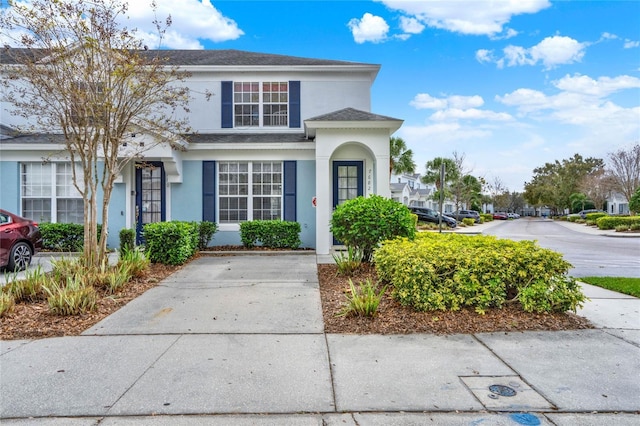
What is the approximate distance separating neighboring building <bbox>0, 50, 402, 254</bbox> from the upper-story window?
35 millimetres

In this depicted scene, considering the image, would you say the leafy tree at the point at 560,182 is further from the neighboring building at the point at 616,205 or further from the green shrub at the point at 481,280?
the green shrub at the point at 481,280

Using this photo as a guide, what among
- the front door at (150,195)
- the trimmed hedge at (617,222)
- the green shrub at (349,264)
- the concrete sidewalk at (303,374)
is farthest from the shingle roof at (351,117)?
the trimmed hedge at (617,222)

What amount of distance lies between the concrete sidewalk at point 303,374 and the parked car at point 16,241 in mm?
4633

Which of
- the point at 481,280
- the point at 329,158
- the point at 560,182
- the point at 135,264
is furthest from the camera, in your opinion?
the point at 560,182

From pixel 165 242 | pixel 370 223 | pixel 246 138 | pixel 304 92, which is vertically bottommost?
pixel 165 242

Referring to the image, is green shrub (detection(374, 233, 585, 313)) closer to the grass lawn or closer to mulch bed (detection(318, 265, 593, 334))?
mulch bed (detection(318, 265, 593, 334))

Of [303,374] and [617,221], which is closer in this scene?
[303,374]

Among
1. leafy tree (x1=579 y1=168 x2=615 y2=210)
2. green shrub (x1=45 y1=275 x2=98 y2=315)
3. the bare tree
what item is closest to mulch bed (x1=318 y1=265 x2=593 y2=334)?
green shrub (x1=45 y1=275 x2=98 y2=315)

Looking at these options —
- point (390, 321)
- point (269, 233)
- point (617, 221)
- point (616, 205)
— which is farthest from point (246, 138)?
point (616, 205)

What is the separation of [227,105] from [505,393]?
12298mm

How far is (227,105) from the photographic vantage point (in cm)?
1332

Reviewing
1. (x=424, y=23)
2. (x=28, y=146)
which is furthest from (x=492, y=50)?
(x=28, y=146)

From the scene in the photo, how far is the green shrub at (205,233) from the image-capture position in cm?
1144

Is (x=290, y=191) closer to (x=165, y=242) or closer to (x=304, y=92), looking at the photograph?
(x=304, y=92)
